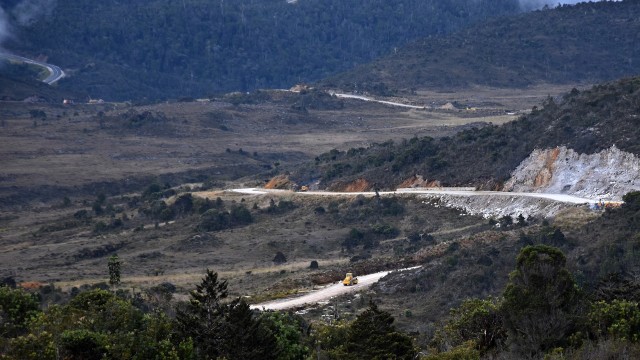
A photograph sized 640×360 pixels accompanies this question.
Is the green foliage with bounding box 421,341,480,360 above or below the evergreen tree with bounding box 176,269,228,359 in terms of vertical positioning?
below

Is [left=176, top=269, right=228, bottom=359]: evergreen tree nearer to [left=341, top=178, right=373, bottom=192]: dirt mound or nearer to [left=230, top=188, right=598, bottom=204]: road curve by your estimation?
[left=230, top=188, right=598, bottom=204]: road curve

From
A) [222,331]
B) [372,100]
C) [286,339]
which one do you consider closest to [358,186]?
[286,339]

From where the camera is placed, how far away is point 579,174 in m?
52.5

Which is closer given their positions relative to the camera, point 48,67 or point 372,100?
point 372,100

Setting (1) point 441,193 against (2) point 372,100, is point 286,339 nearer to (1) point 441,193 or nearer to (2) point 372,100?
(1) point 441,193

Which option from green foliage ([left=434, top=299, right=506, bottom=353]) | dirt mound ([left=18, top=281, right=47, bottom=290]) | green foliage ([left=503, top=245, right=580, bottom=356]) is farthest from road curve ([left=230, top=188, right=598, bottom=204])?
dirt mound ([left=18, top=281, right=47, bottom=290])

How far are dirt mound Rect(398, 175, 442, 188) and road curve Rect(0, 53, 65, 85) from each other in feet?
368

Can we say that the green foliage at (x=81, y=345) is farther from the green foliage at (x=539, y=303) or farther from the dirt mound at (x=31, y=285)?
the dirt mound at (x=31, y=285)

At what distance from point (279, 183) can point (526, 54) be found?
261 ft

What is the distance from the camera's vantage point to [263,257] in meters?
56.5

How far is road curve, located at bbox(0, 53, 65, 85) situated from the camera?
16962cm

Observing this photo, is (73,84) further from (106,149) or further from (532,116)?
(532,116)

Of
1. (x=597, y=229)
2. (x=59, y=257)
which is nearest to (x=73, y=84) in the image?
(x=59, y=257)

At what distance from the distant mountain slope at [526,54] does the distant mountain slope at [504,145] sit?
6595 cm
